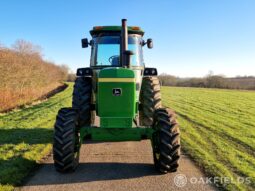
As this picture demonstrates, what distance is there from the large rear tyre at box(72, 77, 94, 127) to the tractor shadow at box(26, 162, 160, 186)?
122 cm

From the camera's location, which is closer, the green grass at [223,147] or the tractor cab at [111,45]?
the green grass at [223,147]

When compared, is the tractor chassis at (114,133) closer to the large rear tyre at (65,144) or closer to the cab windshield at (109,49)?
the large rear tyre at (65,144)

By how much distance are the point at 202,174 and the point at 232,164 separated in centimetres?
99

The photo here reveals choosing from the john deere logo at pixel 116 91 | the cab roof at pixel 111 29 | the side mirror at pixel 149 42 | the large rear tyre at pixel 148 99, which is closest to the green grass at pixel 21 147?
the john deere logo at pixel 116 91

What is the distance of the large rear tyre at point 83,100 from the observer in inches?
307

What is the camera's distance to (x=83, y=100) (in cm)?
783

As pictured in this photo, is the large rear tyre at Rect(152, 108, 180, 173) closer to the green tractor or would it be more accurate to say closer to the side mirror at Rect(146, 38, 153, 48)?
the green tractor

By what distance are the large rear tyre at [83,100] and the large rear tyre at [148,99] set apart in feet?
4.15

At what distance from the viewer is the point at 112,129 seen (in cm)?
657

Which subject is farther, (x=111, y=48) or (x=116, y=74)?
(x=111, y=48)

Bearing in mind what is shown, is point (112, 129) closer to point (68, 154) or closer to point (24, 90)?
point (68, 154)

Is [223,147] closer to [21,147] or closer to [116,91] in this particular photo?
[116,91]

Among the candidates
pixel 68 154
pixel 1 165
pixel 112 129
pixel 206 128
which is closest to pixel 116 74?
pixel 112 129

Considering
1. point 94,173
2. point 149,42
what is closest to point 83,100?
point 94,173
